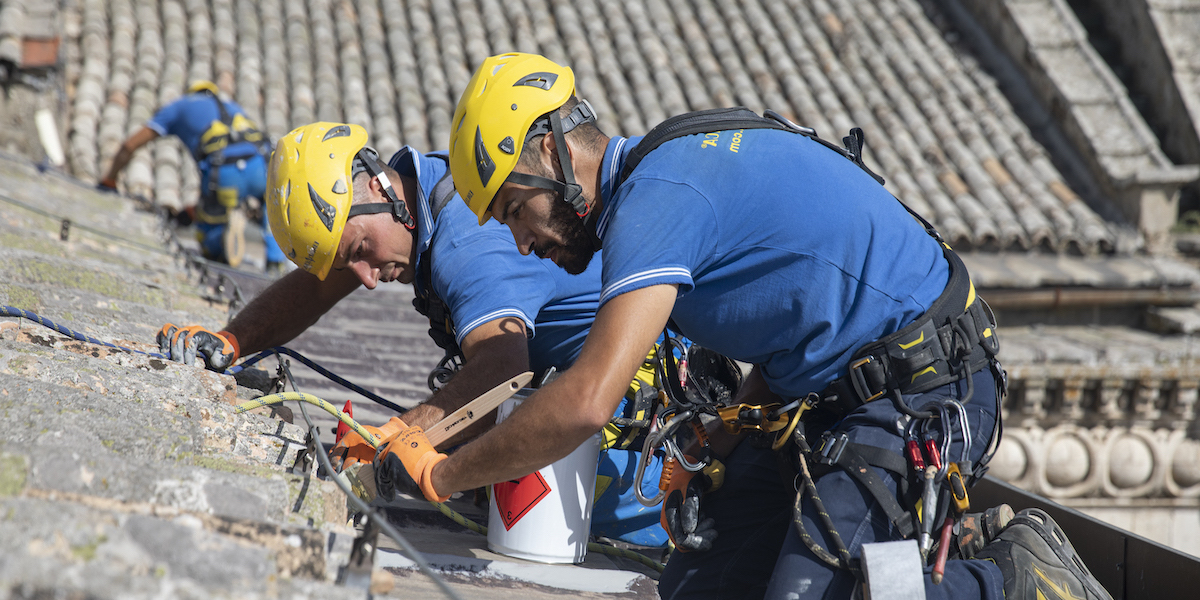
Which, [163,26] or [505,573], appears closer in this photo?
[505,573]

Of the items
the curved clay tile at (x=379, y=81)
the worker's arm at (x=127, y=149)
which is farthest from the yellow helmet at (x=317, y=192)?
the curved clay tile at (x=379, y=81)

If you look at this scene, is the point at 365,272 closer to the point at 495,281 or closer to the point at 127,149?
the point at 495,281

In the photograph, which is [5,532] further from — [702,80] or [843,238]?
[702,80]

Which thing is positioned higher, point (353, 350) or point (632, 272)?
point (632, 272)

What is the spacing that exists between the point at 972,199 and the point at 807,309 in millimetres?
8070

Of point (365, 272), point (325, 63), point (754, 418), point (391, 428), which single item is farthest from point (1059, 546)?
point (325, 63)

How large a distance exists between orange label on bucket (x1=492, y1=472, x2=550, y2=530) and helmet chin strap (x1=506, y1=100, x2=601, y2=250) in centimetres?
82

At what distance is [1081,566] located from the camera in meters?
2.42

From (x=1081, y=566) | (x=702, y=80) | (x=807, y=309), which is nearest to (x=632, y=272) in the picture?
(x=807, y=309)

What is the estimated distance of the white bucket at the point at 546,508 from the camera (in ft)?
8.72

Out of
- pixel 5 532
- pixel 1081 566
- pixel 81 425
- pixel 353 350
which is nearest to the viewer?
pixel 5 532

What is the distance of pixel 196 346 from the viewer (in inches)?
119

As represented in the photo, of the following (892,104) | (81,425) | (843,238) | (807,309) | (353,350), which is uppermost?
(892,104)

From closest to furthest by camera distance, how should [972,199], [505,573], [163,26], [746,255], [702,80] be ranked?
[746,255] < [505,573] < [972,199] < [163,26] < [702,80]
